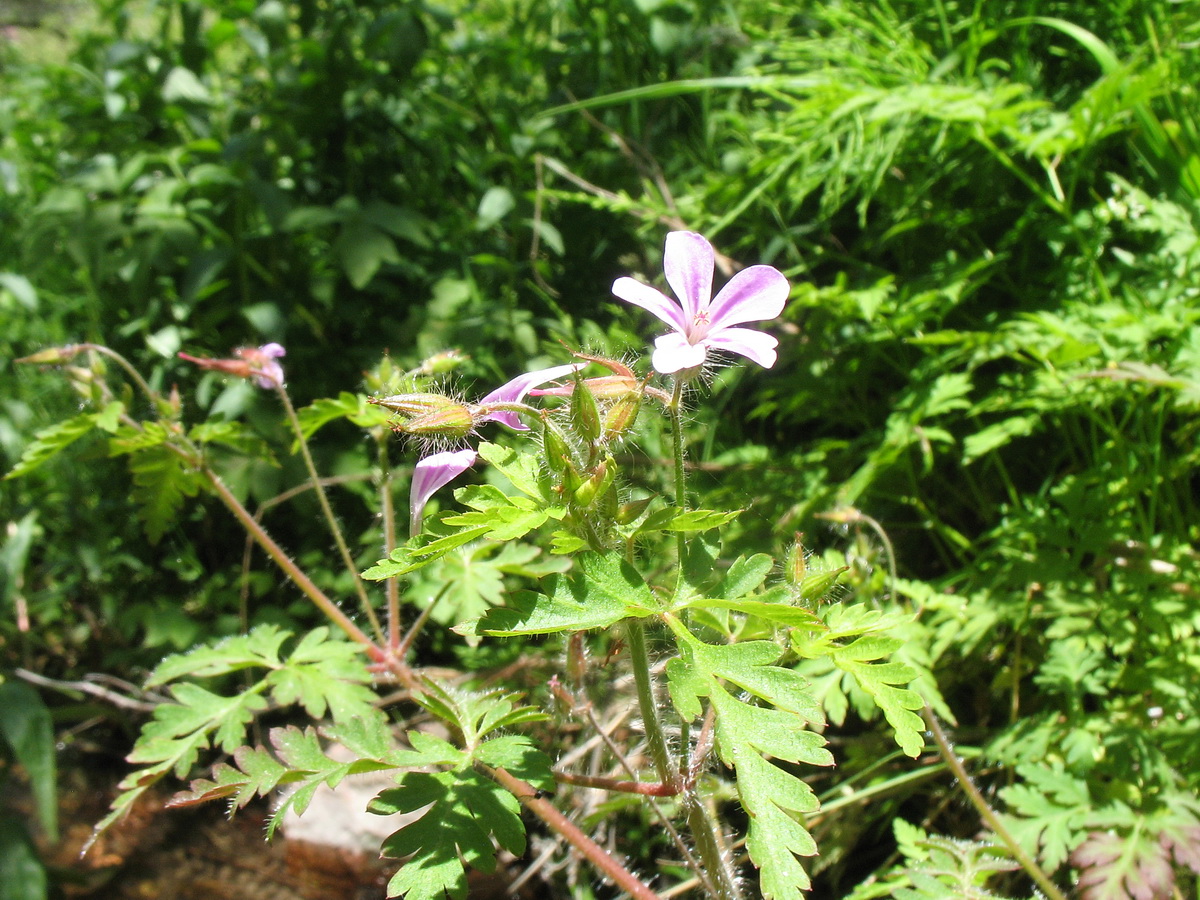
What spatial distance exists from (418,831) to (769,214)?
6.48 ft

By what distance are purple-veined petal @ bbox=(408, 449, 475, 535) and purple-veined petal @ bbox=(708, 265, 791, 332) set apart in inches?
11.5

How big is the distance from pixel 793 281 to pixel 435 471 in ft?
5.64

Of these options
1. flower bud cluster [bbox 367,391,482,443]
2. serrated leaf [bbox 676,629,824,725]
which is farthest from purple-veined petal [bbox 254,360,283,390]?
serrated leaf [bbox 676,629,824,725]

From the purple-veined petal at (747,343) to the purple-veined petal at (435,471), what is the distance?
10.8 inches

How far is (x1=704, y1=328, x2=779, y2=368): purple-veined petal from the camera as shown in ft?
2.43

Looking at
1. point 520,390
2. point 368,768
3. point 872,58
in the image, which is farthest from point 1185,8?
point 368,768

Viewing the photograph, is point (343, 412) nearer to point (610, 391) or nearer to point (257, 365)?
point (257, 365)

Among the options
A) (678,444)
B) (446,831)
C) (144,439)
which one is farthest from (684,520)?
(144,439)

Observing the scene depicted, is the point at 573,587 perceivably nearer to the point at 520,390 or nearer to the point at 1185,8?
the point at 520,390

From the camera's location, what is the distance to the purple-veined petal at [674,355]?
2.39 feet

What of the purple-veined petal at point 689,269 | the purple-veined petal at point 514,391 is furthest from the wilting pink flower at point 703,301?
the purple-veined petal at point 514,391

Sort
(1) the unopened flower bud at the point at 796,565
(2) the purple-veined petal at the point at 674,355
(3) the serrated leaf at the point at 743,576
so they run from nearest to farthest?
(2) the purple-veined petal at the point at 674,355 → (3) the serrated leaf at the point at 743,576 → (1) the unopened flower bud at the point at 796,565

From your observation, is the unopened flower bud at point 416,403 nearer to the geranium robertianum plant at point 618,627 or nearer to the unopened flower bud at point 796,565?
the geranium robertianum plant at point 618,627

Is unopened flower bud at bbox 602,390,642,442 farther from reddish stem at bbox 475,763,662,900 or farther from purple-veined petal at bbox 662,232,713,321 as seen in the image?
reddish stem at bbox 475,763,662,900
